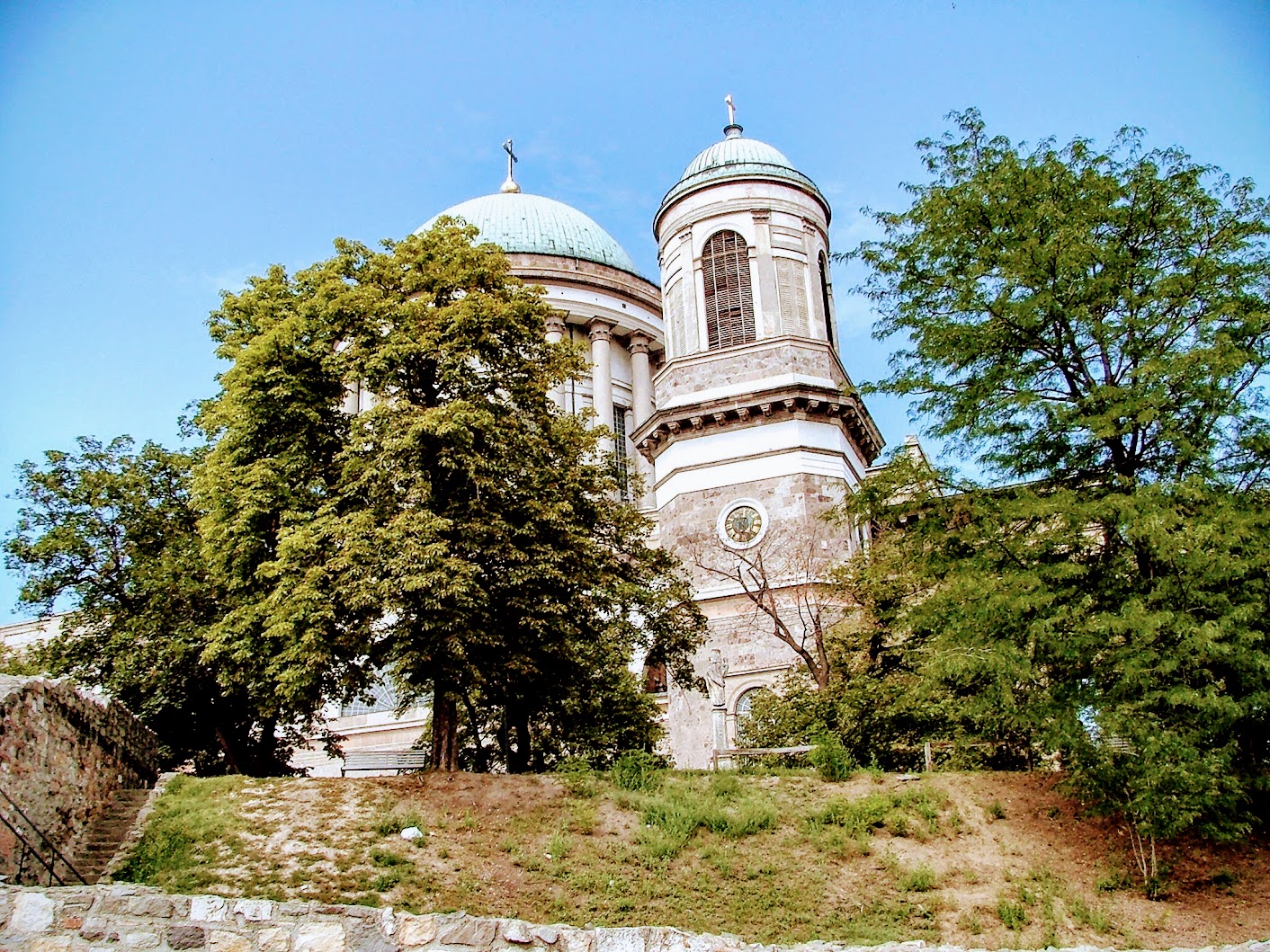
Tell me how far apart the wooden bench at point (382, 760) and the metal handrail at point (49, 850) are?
55.9ft

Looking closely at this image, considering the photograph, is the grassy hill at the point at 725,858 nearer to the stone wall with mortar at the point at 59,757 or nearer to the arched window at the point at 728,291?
the stone wall with mortar at the point at 59,757

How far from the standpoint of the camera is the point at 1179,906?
14820 mm

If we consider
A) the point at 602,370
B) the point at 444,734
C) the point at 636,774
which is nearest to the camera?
the point at 636,774

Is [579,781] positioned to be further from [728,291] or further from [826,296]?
[826,296]

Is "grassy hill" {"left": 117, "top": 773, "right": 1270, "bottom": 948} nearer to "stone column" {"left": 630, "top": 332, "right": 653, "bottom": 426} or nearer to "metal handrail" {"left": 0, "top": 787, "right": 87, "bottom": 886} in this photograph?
"metal handrail" {"left": 0, "top": 787, "right": 87, "bottom": 886}

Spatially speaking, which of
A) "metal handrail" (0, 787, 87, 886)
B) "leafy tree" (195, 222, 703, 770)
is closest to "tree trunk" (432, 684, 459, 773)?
"leafy tree" (195, 222, 703, 770)

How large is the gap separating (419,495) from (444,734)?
431cm

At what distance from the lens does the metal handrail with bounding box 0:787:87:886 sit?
15.7 meters

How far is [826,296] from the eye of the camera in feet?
116

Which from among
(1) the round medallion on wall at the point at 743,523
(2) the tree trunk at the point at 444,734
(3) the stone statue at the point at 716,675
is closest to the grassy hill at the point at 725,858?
(2) the tree trunk at the point at 444,734

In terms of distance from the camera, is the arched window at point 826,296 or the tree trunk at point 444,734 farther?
the arched window at point 826,296

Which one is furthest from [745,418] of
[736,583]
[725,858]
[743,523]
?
[725,858]

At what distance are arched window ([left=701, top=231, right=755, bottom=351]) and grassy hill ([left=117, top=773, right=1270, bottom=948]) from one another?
1637 cm

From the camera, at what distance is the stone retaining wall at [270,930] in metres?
12.1
